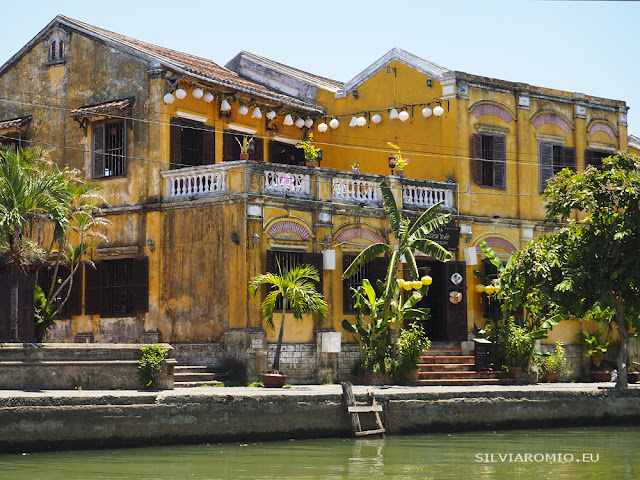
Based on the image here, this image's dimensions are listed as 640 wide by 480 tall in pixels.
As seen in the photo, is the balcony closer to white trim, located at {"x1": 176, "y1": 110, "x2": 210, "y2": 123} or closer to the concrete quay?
white trim, located at {"x1": 176, "y1": 110, "x2": 210, "y2": 123}

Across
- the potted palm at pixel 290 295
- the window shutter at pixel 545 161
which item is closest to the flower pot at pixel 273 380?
the potted palm at pixel 290 295

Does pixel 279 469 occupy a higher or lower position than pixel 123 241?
lower

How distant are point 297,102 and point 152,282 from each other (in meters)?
7.13

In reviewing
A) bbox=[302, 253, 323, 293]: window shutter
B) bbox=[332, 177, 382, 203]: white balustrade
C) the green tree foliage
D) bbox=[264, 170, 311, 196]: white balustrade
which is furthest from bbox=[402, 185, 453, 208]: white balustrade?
the green tree foliage

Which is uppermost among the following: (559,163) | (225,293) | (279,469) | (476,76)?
(476,76)

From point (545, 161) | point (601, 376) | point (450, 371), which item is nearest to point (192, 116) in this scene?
point (450, 371)

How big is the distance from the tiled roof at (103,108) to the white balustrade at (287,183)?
4.40 m

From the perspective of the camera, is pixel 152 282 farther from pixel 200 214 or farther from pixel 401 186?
pixel 401 186

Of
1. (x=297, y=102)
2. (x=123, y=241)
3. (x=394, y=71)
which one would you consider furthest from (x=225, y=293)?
(x=394, y=71)

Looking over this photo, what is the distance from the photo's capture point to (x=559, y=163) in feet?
95.6

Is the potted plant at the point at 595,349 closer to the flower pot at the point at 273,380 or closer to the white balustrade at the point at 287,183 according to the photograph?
the white balustrade at the point at 287,183

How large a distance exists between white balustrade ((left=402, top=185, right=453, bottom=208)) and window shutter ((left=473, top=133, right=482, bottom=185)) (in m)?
0.98

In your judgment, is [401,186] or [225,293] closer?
[225,293]

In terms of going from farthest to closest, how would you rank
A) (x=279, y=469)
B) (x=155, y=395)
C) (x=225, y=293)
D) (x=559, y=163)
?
(x=559, y=163)
(x=225, y=293)
(x=155, y=395)
(x=279, y=469)
